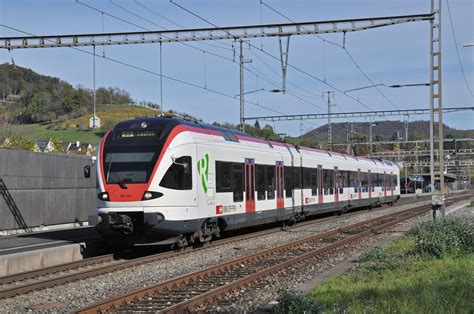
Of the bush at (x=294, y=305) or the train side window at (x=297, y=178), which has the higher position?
the train side window at (x=297, y=178)

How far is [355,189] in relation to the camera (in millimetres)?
40438

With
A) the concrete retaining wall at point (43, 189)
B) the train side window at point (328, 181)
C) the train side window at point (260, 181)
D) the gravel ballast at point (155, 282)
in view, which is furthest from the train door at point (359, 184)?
the gravel ballast at point (155, 282)

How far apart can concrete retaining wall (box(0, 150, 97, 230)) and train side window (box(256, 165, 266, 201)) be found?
8.70 m

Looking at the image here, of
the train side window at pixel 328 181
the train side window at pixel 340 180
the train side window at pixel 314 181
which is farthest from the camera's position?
the train side window at pixel 340 180

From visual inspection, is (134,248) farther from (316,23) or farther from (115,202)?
(316,23)

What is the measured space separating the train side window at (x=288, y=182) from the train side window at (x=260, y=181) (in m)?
3.13

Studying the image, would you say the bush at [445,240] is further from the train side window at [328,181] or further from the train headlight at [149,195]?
the train side window at [328,181]

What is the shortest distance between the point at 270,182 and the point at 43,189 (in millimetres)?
9041

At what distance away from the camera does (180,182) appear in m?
17.1

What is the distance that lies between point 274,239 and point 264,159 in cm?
326

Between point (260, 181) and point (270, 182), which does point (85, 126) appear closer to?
point (270, 182)

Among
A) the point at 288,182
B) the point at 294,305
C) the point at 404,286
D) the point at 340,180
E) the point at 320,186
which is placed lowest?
the point at 404,286

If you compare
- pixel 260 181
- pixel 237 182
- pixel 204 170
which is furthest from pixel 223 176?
pixel 260 181

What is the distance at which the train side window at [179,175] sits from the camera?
16753 millimetres
